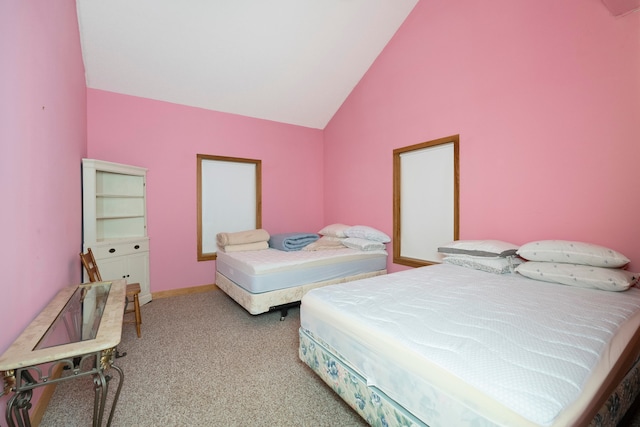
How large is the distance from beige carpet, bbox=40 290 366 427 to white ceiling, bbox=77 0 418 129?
9.20 ft

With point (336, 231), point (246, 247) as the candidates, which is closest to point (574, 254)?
point (336, 231)

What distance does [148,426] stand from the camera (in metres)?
1.44

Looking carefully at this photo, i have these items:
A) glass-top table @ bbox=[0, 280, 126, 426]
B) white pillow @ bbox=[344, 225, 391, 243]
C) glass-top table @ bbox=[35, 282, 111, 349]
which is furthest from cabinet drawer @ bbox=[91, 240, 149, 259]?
white pillow @ bbox=[344, 225, 391, 243]

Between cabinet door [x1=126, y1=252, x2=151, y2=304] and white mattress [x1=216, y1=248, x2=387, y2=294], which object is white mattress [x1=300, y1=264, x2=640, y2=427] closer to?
white mattress [x1=216, y1=248, x2=387, y2=294]

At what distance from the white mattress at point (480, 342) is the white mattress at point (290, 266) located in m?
0.99

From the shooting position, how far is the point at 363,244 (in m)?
3.37

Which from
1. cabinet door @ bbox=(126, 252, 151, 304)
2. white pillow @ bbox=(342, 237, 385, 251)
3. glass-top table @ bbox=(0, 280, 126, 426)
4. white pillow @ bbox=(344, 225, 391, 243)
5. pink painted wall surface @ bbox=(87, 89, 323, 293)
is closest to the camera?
glass-top table @ bbox=(0, 280, 126, 426)

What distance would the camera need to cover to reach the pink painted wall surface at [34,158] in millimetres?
1176

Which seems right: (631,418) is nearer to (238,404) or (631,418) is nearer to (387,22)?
(238,404)

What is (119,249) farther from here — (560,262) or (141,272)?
(560,262)

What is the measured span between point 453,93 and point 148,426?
3597mm

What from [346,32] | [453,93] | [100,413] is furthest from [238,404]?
[346,32]

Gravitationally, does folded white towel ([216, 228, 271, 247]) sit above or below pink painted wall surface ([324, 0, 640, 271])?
below

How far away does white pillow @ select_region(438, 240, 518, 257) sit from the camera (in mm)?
2197
